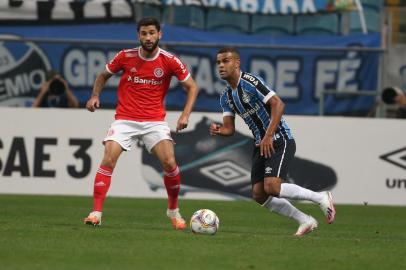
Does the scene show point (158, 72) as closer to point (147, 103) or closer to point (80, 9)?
point (147, 103)

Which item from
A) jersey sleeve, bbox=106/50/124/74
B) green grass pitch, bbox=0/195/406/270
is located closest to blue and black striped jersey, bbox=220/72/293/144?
green grass pitch, bbox=0/195/406/270

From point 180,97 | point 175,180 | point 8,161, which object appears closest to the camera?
point 175,180

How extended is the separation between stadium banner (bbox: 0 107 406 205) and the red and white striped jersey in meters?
5.56

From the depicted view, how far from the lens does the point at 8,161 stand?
17.2 meters

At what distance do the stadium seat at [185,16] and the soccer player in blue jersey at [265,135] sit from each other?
899 cm

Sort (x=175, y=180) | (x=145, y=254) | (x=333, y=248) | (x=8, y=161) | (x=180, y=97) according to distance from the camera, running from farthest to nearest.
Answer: (x=180, y=97) → (x=8, y=161) → (x=175, y=180) → (x=333, y=248) → (x=145, y=254)

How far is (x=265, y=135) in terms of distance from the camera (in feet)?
36.1

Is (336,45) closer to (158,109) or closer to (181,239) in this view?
(158,109)

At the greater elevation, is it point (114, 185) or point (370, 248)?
point (370, 248)

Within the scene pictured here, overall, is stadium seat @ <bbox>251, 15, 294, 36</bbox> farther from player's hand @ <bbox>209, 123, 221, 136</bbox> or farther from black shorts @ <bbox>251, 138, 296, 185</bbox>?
player's hand @ <bbox>209, 123, 221, 136</bbox>

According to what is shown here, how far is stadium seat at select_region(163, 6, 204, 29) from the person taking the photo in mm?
20281

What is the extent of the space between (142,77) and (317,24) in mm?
9571

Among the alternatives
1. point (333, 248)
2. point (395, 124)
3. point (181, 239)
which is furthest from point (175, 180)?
point (395, 124)

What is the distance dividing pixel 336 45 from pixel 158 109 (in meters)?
9.19
